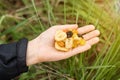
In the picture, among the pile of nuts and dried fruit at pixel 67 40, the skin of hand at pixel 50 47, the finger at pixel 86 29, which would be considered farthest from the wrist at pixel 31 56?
the finger at pixel 86 29

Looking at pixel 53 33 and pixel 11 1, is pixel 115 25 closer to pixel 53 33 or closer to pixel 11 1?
pixel 53 33

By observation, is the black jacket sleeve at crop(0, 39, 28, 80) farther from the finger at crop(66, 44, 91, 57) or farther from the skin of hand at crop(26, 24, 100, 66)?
the finger at crop(66, 44, 91, 57)

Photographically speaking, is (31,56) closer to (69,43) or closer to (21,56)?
(21,56)

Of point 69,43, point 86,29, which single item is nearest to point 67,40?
point 69,43

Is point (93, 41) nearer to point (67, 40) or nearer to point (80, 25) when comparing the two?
point (67, 40)

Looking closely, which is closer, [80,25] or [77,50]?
[77,50]

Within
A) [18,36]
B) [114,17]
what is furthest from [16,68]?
[114,17]
